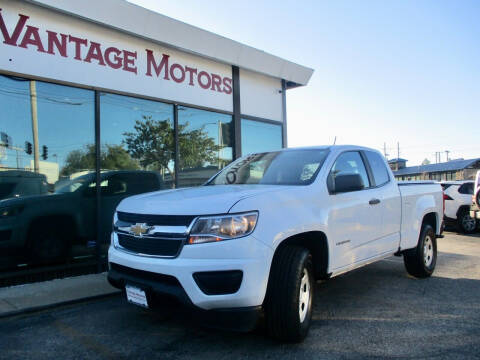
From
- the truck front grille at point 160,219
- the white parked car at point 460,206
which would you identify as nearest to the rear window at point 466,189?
the white parked car at point 460,206

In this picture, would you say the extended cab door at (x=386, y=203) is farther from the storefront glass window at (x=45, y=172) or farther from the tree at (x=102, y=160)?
the storefront glass window at (x=45, y=172)

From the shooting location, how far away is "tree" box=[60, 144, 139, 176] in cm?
645

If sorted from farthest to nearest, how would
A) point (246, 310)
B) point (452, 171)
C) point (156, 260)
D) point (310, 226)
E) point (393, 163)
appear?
point (393, 163), point (452, 171), point (310, 226), point (156, 260), point (246, 310)

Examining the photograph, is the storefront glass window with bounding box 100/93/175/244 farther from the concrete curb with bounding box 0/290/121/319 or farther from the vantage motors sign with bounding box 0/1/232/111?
the concrete curb with bounding box 0/290/121/319

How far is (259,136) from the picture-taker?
1010 centimetres

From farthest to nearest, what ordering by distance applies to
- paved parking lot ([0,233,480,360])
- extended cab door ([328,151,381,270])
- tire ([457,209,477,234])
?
tire ([457,209,477,234]) → extended cab door ([328,151,381,270]) → paved parking lot ([0,233,480,360])

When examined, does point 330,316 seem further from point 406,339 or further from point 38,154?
point 38,154

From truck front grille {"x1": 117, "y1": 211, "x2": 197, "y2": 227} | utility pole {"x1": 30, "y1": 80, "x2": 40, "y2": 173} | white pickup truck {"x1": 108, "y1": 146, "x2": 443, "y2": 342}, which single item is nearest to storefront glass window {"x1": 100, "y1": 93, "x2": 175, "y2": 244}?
utility pole {"x1": 30, "y1": 80, "x2": 40, "y2": 173}

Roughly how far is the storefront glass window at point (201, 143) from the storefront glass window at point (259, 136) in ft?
1.62

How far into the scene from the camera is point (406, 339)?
3598 millimetres

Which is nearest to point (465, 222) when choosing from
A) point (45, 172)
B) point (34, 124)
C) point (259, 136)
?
point (259, 136)

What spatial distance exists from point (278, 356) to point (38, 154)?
15.8 feet

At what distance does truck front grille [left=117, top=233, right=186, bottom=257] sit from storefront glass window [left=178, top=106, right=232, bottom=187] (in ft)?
15.0

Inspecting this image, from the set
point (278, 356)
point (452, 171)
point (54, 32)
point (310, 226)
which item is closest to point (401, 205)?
point (310, 226)
